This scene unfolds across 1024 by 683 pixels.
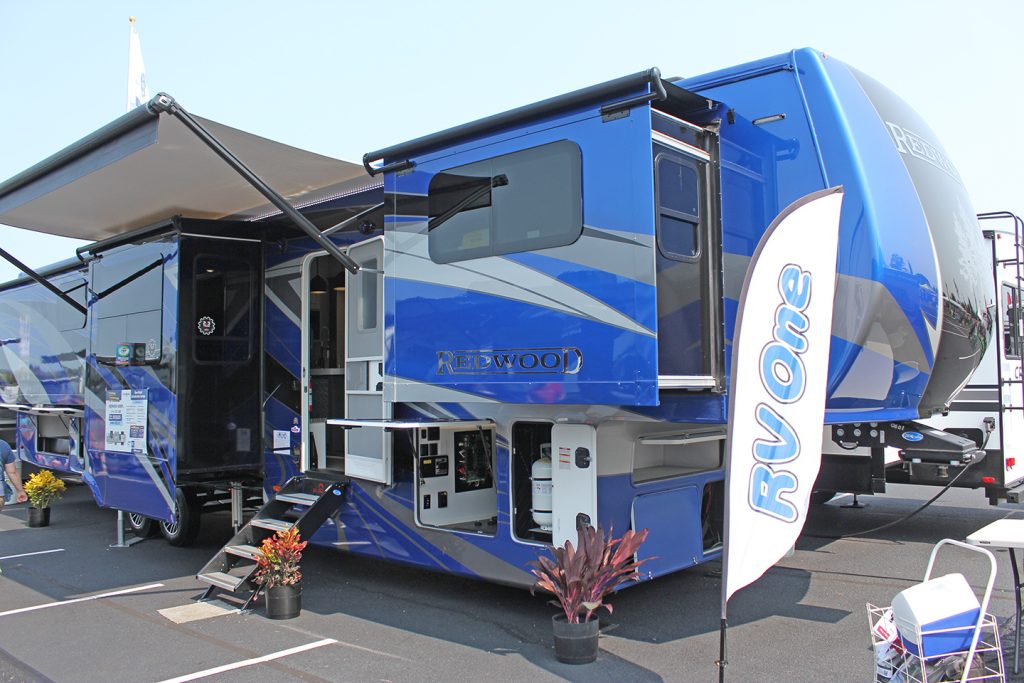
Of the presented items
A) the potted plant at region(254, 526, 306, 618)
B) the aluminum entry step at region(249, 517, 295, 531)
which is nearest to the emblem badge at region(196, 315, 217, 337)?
the aluminum entry step at region(249, 517, 295, 531)

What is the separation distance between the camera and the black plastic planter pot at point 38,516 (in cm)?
1009

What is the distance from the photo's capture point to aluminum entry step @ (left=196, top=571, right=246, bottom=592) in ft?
19.9

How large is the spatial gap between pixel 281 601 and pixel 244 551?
Answer: 79 cm

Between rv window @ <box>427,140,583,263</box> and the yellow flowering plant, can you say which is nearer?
rv window @ <box>427,140,583,263</box>

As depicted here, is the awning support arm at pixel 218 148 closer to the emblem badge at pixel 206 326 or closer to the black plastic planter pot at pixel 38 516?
the emblem badge at pixel 206 326

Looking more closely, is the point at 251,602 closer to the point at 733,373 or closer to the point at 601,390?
the point at 601,390

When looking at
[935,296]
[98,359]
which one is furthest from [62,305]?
[935,296]

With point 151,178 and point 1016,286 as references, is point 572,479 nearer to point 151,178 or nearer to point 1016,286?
point 151,178

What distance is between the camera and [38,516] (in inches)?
398

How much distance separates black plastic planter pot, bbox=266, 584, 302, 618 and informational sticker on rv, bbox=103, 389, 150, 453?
2714 millimetres

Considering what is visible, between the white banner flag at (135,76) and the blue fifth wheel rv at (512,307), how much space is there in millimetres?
736

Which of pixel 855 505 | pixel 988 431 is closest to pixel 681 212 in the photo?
pixel 988 431

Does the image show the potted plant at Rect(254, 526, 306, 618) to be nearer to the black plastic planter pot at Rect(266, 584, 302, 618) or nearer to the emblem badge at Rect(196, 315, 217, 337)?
the black plastic planter pot at Rect(266, 584, 302, 618)

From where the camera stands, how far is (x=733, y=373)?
11.9ft
